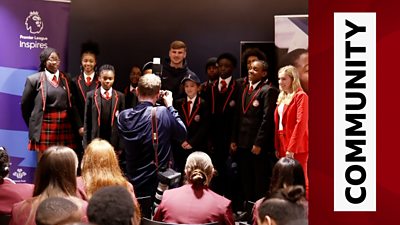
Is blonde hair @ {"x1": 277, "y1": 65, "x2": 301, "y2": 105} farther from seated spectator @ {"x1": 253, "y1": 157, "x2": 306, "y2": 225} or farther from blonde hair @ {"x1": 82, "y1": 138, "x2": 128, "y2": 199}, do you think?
blonde hair @ {"x1": 82, "y1": 138, "x2": 128, "y2": 199}

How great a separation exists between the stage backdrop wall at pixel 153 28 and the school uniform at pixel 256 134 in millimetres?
1863

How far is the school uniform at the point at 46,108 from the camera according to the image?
6.99 metres

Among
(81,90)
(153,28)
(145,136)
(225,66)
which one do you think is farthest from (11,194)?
(153,28)

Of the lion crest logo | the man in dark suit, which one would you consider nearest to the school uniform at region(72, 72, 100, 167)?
the lion crest logo

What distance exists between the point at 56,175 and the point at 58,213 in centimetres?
87

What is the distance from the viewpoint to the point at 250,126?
6.92 meters

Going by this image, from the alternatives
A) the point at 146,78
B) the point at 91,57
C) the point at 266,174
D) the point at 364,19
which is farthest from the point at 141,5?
the point at 364,19

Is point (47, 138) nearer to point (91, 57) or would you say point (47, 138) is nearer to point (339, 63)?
point (91, 57)

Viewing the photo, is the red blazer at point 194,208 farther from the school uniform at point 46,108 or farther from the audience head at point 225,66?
the audience head at point 225,66

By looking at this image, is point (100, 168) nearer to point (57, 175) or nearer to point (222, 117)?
point (57, 175)

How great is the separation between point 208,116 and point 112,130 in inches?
36.8

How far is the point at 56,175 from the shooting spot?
365 centimetres

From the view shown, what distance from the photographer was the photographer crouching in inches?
211

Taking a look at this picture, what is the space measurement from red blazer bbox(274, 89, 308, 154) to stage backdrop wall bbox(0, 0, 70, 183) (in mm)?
2453
